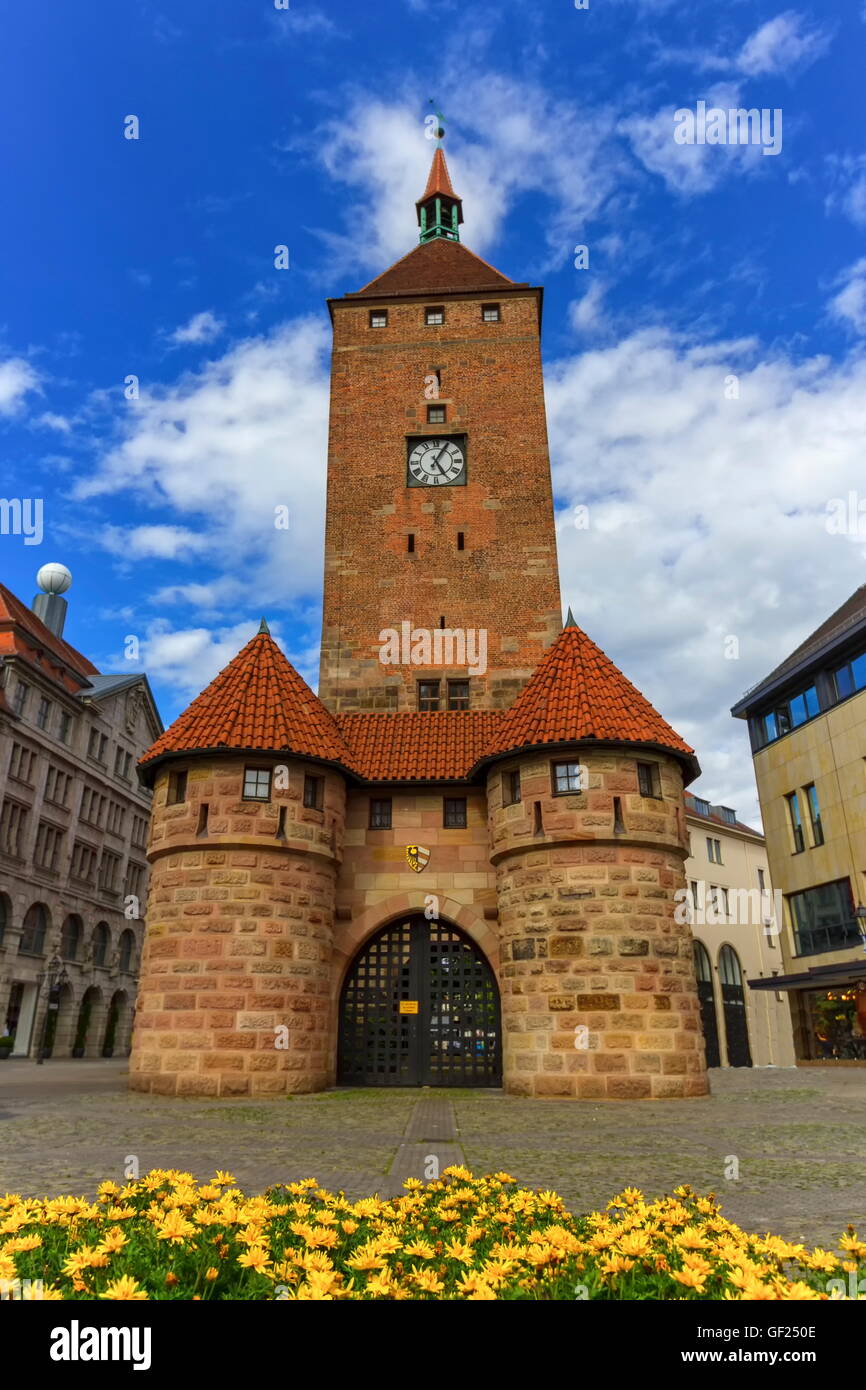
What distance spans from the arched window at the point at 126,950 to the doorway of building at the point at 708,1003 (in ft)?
99.0

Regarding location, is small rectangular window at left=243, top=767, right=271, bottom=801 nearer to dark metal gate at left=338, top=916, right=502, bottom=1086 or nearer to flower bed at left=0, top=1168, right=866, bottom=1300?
dark metal gate at left=338, top=916, right=502, bottom=1086

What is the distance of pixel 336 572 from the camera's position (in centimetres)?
2317

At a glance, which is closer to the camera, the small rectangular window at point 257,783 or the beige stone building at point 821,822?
the small rectangular window at point 257,783

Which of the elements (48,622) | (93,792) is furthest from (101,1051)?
(48,622)

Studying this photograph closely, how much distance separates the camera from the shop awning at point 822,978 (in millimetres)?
27172

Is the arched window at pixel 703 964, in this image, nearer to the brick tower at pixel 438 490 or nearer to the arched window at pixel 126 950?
the brick tower at pixel 438 490

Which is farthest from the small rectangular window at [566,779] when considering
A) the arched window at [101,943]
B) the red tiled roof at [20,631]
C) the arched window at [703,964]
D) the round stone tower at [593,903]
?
the arched window at [101,943]

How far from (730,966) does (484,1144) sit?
43570mm

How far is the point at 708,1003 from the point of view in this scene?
45.1m

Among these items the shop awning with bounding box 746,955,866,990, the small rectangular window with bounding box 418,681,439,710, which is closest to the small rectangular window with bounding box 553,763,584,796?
the small rectangular window with bounding box 418,681,439,710

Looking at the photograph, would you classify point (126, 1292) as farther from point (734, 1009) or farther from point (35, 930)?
point (734, 1009)

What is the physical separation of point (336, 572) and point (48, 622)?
33451 mm
